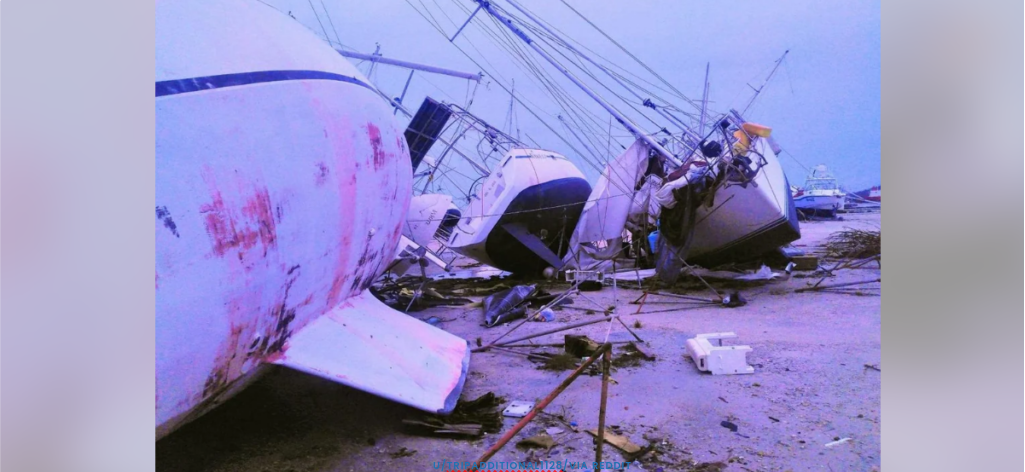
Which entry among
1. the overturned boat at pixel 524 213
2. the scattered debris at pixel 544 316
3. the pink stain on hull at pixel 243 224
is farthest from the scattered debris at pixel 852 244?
the pink stain on hull at pixel 243 224

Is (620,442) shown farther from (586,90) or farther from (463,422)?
(586,90)

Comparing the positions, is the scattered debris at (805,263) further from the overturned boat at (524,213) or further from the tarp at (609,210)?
the overturned boat at (524,213)

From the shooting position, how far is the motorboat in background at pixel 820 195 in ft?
20.4

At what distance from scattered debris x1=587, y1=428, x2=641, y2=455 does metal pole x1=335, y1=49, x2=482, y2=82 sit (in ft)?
10.1

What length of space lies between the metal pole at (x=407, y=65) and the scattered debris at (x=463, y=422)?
8.76ft

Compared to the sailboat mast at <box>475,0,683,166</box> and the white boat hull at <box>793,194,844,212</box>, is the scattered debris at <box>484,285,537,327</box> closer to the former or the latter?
the sailboat mast at <box>475,0,683,166</box>

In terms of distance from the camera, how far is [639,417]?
2625mm

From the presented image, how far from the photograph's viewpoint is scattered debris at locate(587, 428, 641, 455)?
2.26 meters

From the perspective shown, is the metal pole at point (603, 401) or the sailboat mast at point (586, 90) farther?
the sailboat mast at point (586, 90)

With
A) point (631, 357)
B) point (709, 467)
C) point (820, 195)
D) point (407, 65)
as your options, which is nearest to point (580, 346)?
point (631, 357)

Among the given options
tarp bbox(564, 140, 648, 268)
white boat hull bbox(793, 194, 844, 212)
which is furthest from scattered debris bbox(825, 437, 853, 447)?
white boat hull bbox(793, 194, 844, 212)

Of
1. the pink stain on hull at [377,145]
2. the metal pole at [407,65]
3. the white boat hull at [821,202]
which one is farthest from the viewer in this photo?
the white boat hull at [821,202]
